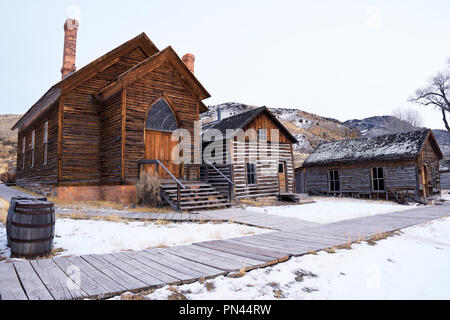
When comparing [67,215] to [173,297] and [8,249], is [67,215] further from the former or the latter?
[173,297]

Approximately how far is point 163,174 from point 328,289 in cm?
1035

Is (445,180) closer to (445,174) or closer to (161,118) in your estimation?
(445,174)

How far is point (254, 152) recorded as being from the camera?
18188 millimetres

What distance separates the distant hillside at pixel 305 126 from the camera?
2369 inches

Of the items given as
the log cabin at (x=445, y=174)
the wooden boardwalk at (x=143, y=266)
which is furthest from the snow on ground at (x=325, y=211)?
the log cabin at (x=445, y=174)

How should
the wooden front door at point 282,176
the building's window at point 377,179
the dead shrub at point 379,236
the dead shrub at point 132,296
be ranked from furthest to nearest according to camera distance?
1. the building's window at point 377,179
2. the wooden front door at point 282,176
3. the dead shrub at point 379,236
4. the dead shrub at point 132,296

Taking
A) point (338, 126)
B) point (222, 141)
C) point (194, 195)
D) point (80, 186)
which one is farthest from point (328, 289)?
point (338, 126)

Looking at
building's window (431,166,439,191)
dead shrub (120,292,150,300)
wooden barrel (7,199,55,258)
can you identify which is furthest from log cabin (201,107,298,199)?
dead shrub (120,292,150,300)

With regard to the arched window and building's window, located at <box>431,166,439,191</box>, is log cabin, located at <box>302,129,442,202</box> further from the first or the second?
the arched window

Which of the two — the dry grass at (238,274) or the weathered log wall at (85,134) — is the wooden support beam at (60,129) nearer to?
the weathered log wall at (85,134)

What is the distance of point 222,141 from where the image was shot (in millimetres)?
17781

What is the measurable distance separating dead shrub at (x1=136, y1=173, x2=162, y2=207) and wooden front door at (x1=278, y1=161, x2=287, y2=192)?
34.6ft

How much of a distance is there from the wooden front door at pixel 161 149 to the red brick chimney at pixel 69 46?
658cm

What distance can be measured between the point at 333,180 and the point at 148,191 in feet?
55.7
